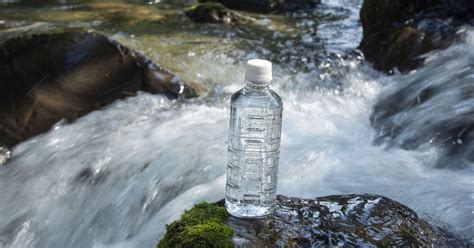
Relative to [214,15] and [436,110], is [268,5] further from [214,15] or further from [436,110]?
[436,110]

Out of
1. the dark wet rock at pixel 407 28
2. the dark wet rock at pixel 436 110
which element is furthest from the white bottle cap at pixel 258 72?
the dark wet rock at pixel 407 28

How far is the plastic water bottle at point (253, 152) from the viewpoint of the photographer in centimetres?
279

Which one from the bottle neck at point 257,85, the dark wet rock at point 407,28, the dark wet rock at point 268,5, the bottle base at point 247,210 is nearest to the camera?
the bottle neck at point 257,85

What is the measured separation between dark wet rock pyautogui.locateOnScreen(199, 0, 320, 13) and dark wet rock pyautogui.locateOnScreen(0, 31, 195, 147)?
15.7 feet

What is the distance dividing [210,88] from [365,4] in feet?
8.84

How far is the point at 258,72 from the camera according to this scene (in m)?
2.54

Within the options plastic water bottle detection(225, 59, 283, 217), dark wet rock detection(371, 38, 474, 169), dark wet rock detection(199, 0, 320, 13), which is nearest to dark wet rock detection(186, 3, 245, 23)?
dark wet rock detection(199, 0, 320, 13)

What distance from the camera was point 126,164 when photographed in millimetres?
4770

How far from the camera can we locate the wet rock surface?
2605mm

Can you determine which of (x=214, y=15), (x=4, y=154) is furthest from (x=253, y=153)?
(x=214, y=15)

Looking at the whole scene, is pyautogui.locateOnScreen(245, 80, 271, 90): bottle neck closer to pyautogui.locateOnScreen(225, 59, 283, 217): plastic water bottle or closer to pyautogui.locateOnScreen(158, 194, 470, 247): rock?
pyautogui.locateOnScreen(225, 59, 283, 217): plastic water bottle

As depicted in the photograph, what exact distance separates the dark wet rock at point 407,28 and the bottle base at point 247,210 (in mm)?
4084

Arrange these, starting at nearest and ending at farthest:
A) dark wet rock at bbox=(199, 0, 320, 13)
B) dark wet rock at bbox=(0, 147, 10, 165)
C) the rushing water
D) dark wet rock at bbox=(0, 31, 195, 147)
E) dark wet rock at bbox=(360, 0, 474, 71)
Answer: the rushing water < dark wet rock at bbox=(0, 147, 10, 165) < dark wet rock at bbox=(0, 31, 195, 147) < dark wet rock at bbox=(360, 0, 474, 71) < dark wet rock at bbox=(199, 0, 320, 13)

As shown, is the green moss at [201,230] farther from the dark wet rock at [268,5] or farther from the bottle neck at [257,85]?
the dark wet rock at [268,5]
